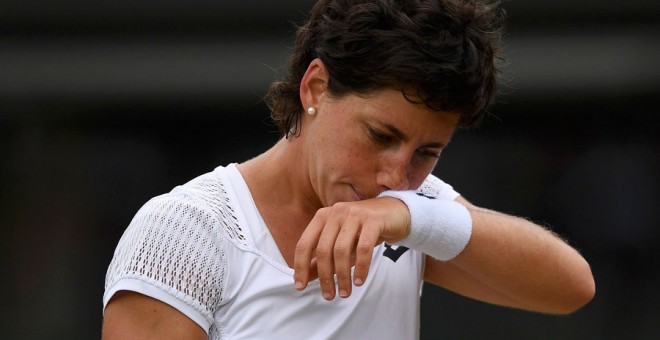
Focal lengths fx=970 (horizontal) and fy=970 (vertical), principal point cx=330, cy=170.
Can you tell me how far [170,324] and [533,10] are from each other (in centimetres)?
186

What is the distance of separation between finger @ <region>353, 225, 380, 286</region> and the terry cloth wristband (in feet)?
0.43

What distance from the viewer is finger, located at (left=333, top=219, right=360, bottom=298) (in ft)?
4.24

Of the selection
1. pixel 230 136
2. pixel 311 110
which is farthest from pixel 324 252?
pixel 230 136

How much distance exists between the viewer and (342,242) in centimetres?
130

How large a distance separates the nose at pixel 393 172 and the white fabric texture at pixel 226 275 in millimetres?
207

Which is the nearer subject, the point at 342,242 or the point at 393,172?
the point at 342,242

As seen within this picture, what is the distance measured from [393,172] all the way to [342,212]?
0.51 ft

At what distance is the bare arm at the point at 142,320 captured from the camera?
4.62 feet

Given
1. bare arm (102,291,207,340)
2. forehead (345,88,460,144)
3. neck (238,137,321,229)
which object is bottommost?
bare arm (102,291,207,340)

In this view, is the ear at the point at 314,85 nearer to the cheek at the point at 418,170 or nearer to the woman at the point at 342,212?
the woman at the point at 342,212

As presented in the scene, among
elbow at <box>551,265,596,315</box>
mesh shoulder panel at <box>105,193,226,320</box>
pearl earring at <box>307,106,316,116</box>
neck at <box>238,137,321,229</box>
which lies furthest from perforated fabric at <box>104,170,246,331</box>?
elbow at <box>551,265,596,315</box>

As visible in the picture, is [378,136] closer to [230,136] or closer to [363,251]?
[363,251]

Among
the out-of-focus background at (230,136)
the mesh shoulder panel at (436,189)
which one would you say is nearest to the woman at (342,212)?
the mesh shoulder panel at (436,189)

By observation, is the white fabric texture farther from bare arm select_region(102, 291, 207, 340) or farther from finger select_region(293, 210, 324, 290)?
finger select_region(293, 210, 324, 290)
